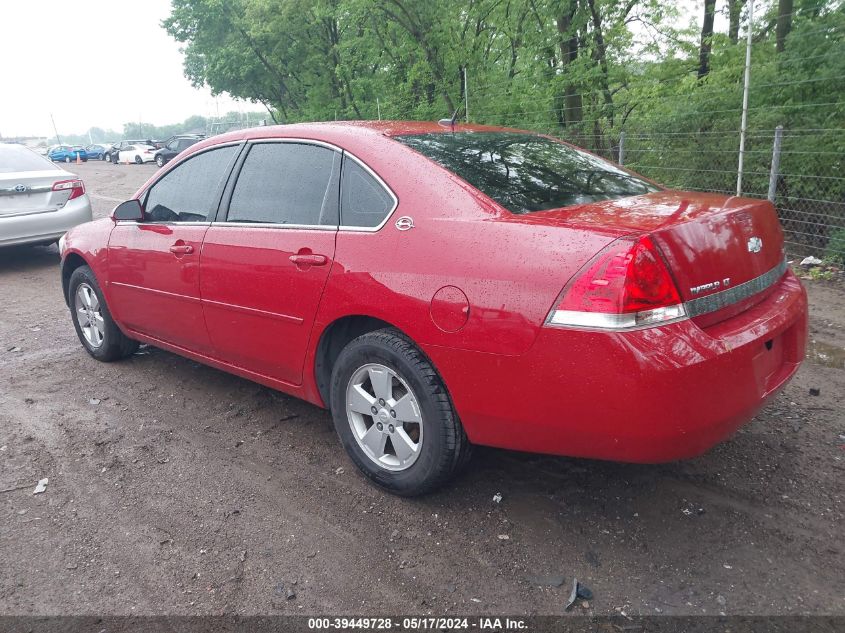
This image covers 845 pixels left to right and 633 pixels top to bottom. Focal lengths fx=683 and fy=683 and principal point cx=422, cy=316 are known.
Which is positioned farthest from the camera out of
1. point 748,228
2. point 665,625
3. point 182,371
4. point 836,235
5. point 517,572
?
point 836,235

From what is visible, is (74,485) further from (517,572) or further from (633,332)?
(633,332)

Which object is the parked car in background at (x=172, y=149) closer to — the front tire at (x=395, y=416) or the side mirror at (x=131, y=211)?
the side mirror at (x=131, y=211)

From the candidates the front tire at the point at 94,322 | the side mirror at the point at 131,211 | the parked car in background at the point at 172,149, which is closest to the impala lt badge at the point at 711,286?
the side mirror at the point at 131,211

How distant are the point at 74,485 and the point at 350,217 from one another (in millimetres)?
1929

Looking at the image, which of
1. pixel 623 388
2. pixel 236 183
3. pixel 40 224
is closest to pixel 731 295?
pixel 623 388

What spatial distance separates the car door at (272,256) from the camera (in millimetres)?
3312

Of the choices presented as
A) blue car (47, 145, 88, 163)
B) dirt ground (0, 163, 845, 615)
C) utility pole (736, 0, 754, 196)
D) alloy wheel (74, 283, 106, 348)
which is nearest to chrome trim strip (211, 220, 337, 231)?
dirt ground (0, 163, 845, 615)

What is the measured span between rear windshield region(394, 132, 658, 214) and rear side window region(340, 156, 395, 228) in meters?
0.27

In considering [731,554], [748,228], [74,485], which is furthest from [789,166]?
[74,485]

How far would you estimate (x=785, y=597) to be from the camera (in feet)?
7.81

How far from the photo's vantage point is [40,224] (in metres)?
8.72

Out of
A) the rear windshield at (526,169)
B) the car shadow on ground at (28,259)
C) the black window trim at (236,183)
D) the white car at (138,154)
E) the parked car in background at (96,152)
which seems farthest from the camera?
the parked car in background at (96,152)

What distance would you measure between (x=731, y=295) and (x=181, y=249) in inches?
117

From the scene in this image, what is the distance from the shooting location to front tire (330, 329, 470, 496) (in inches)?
112
